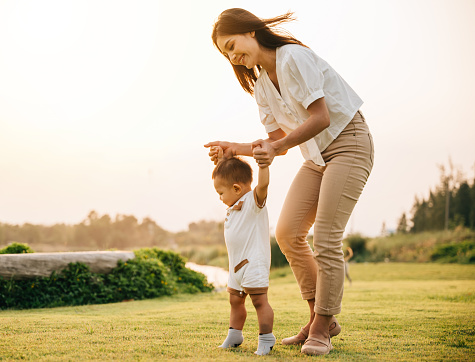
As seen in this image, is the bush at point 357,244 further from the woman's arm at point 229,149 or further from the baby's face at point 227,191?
the baby's face at point 227,191

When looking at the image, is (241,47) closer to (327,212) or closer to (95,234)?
Result: (327,212)

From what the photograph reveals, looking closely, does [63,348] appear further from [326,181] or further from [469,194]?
[469,194]

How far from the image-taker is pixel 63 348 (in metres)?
2.75

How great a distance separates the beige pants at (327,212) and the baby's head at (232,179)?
334 millimetres

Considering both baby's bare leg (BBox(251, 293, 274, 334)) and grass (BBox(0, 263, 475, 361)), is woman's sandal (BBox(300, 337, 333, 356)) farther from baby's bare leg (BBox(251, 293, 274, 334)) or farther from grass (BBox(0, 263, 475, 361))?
baby's bare leg (BBox(251, 293, 274, 334))

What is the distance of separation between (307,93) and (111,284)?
4.73 meters

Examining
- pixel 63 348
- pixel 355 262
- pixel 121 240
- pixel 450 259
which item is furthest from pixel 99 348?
pixel 355 262

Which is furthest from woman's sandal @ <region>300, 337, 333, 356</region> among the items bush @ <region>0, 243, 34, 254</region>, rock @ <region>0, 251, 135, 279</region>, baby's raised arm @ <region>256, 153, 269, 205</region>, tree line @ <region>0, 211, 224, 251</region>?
tree line @ <region>0, 211, 224, 251</region>

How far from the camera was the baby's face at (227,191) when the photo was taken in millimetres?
2992

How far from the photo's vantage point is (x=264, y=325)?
2.71 m

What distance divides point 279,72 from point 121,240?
30.5 ft

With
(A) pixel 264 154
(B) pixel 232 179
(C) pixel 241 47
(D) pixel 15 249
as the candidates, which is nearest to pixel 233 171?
(B) pixel 232 179

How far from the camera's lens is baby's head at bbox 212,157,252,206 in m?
2.99

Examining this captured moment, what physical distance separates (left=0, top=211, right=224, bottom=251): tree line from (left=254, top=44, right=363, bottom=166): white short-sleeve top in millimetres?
6280
